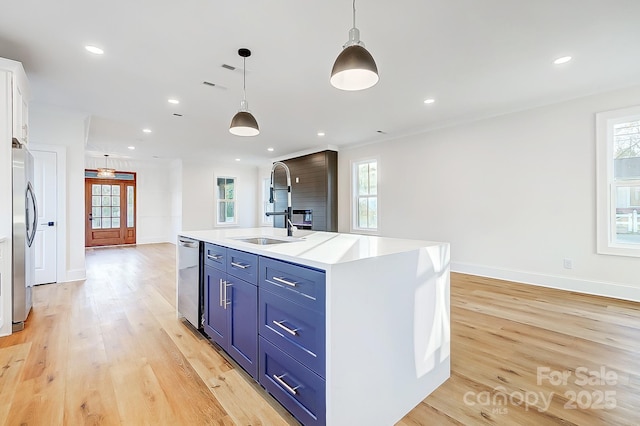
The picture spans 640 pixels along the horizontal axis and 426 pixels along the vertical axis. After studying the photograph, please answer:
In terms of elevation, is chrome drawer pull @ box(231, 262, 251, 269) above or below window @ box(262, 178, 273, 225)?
below

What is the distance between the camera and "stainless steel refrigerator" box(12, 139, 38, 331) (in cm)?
268

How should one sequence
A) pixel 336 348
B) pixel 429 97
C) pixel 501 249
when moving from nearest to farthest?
pixel 336 348 < pixel 429 97 < pixel 501 249

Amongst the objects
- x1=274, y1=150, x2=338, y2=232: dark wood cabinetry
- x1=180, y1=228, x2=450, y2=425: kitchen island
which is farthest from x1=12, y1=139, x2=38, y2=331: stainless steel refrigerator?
x1=274, y1=150, x2=338, y2=232: dark wood cabinetry

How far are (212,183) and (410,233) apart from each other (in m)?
6.36

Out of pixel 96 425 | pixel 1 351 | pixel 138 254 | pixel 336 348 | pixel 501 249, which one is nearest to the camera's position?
pixel 336 348

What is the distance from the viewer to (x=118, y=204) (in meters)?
8.83

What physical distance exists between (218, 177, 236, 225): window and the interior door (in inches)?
204

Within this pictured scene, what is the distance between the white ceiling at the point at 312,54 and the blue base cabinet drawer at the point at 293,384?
2.36m

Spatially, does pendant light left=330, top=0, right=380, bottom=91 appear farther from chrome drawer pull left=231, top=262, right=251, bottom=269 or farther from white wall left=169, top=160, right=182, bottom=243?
white wall left=169, top=160, right=182, bottom=243

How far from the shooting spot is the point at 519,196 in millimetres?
4293

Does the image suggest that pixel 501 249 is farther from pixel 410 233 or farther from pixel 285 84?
pixel 285 84

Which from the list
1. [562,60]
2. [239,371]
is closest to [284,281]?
[239,371]

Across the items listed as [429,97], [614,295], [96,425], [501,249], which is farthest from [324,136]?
[96,425]

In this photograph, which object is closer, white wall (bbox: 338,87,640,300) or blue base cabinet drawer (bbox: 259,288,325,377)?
blue base cabinet drawer (bbox: 259,288,325,377)
